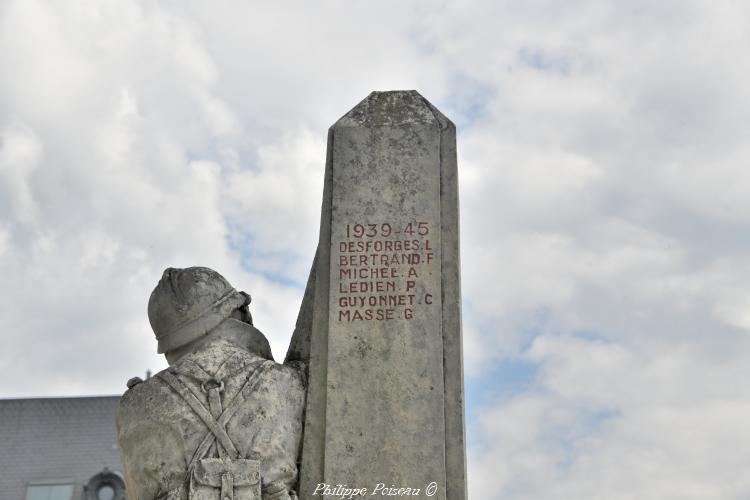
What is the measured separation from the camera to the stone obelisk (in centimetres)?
1038

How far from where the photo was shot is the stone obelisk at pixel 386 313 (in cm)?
1038

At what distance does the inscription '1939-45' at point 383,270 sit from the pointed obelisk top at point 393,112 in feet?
3.45

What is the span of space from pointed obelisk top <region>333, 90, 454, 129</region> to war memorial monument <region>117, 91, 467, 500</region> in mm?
16

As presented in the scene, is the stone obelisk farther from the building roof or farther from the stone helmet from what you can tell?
the building roof

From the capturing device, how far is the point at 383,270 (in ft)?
36.0

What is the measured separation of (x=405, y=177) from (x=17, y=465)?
110 feet

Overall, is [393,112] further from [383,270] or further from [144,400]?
[144,400]

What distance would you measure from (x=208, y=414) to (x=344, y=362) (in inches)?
49.5

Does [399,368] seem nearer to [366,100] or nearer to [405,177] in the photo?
[405,177]

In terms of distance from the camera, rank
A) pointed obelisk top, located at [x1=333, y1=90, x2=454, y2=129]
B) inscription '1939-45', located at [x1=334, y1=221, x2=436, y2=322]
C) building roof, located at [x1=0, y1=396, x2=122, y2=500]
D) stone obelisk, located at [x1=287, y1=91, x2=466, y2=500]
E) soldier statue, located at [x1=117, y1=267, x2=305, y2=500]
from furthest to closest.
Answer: building roof, located at [x1=0, y1=396, x2=122, y2=500]
pointed obelisk top, located at [x1=333, y1=90, x2=454, y2=129]
inscription '1939-45', located at [x1=334, y1=221, x2=436, y2=322]
stone obelisk, located at [x1=287, y1=91, x2=466, y2=500]
soldier statue, located at [x1=117, y1=267, x2=305, y2=500]

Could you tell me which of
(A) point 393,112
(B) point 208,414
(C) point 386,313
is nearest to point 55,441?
(A) point 393,112

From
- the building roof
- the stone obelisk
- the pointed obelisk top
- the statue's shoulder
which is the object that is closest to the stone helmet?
the statue's shoulder

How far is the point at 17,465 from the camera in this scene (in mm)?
41625

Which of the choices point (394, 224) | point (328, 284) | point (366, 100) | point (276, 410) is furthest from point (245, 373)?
point (366, 100)
